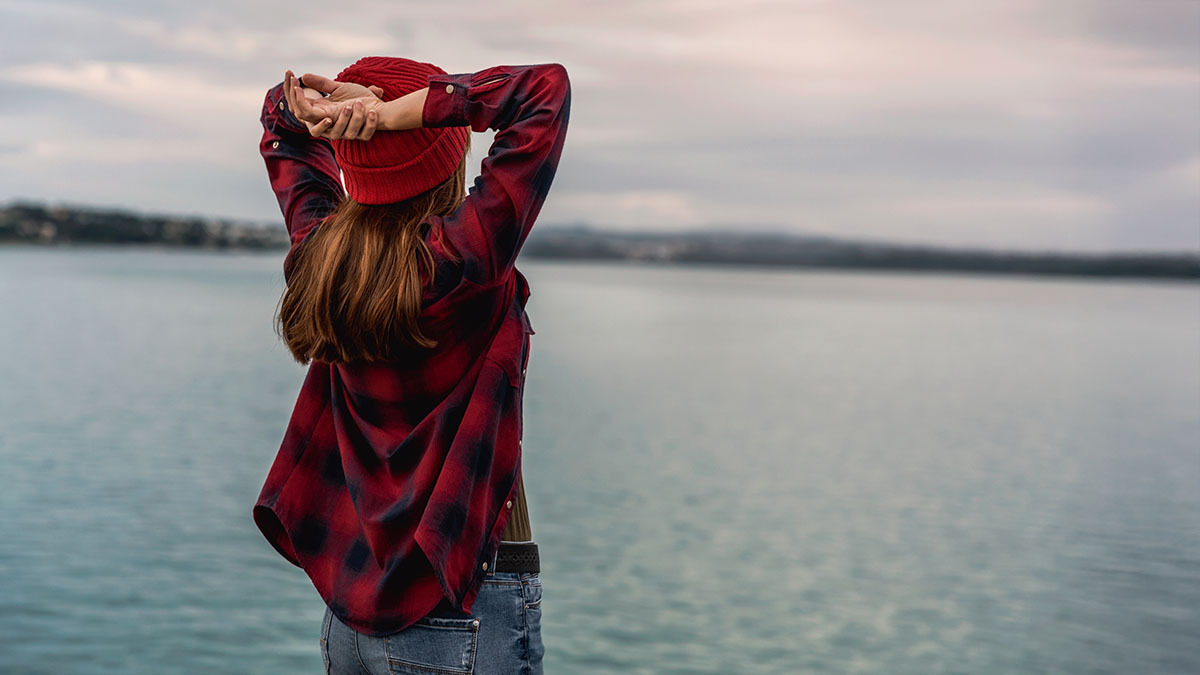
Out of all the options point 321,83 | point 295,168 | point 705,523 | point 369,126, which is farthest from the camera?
point 705,523

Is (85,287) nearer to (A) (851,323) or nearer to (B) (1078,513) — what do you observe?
(A) (851,323)

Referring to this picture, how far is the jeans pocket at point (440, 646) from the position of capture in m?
1.68

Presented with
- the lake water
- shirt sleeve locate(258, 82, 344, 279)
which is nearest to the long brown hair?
shirt sleeve locate(258, 82, 344, 279)

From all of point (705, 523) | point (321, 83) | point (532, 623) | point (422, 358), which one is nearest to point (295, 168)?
point (321, 83)

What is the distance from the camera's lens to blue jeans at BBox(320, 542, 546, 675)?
66.4 inches

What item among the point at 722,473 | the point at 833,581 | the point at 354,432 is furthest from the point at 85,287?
the point at 354,432

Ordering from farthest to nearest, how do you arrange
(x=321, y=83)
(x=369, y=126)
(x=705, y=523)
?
(x=705, y=523) → (x=321, y=83) → (x=369, y=126)

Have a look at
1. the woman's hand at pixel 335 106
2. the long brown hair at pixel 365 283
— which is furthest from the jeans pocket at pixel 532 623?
the woman's hand at pixel 335 106

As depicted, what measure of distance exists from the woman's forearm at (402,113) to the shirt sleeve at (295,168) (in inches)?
17.2

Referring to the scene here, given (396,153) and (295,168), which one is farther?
(295,168)

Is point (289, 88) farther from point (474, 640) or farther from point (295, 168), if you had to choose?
point (474, 640)

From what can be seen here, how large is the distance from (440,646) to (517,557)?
19cm

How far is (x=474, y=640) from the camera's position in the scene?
169cm

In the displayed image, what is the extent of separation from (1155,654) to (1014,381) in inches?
852
